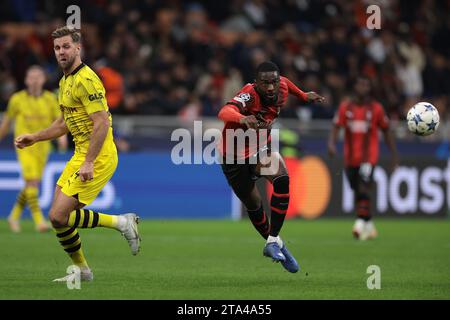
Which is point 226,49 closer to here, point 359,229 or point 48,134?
point 359,229

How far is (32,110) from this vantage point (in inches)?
622

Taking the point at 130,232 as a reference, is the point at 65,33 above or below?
above

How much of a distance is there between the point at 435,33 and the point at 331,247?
13224 mm

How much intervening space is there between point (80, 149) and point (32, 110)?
6.48 m

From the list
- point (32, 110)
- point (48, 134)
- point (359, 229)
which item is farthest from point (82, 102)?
point (359, 229)

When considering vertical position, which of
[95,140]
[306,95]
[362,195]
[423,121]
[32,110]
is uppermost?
[32,110]

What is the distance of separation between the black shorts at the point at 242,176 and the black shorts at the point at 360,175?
570 cm

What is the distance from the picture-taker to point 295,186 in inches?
774

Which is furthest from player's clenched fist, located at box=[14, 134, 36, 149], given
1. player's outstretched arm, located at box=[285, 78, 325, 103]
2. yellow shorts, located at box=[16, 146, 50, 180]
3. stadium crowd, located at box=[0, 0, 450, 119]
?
stadium crowd, located at box=[0, 0, 450, 119]

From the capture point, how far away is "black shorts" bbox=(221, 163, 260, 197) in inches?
423

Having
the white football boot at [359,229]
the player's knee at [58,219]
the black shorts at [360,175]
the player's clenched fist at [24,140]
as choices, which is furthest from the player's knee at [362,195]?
the player's knee at [58,219]

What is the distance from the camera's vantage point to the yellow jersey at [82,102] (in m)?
9.21
